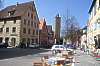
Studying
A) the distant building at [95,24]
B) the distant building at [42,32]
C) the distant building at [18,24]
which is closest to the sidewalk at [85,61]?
the distant building at [95,24]

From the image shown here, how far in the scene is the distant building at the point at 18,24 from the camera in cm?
7312

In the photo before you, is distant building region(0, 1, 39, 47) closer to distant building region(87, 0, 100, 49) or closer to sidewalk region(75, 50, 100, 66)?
distant building region(87, 0, 100, 49)

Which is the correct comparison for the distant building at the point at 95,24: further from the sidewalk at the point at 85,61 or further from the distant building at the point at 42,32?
the distant building at the point at 42,32

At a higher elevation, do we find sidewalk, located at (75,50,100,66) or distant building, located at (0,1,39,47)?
distant building, located at (0,1,39,47)

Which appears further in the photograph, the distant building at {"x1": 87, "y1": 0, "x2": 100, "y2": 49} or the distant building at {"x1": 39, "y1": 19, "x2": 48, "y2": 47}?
the distant building at {"x1": 39, "y1": 19, "x2": 48, "y2": 47}

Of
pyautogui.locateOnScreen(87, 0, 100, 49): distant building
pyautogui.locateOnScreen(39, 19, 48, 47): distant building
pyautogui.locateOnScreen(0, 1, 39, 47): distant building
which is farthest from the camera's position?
pyautogui.locateOnScreen(39, 19, 48, 47): distant building

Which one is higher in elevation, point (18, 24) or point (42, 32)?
point (18, 24)

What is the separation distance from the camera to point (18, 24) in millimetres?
73188

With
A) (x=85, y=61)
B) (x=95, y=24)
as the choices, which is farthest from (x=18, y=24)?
(x=85, y=61)

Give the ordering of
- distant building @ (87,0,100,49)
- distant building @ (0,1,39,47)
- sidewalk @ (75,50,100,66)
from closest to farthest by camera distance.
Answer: sidewalk @ (75,50,100,66), distant building @ (87,0,100,49), distant building @ (0,1,39,47)

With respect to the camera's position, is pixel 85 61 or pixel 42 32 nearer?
→ pixel 85 61

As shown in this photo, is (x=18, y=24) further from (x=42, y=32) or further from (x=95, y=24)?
(x=95, y=24)

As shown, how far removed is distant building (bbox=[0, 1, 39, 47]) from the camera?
240 feet

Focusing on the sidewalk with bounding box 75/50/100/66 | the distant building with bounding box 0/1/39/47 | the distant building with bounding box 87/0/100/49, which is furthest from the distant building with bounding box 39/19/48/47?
the sidewalk with bounding box 75/50/100/66
